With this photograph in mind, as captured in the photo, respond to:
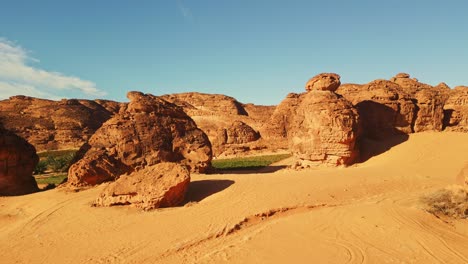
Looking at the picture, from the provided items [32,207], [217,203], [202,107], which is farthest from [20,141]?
[202,107]

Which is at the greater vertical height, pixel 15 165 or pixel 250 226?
pixel 15 165

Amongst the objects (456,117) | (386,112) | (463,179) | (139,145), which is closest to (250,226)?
(463,179)

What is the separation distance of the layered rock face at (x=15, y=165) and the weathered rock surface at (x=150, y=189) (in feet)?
18.6

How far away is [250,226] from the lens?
27.3ft

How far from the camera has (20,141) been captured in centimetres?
1425

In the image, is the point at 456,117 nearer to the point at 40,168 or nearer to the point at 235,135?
the point at 235,135

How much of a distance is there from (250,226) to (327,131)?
834cm

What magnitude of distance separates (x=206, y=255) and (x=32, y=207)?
6.83 meters

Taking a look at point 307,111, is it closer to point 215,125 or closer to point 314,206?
point 314,206

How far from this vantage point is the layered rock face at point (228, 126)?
35312 mm

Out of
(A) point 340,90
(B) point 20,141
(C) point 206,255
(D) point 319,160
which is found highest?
(A) point 340,90

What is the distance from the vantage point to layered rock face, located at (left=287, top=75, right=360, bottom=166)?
598 inches

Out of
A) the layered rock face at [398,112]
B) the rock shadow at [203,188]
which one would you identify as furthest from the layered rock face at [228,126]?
the rock shadow at [203,188]

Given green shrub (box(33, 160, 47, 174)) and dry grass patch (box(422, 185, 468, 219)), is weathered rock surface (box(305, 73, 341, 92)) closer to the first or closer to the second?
dry grass patch (box(422, 185, 468, 219))
